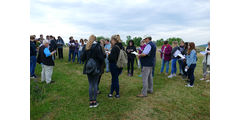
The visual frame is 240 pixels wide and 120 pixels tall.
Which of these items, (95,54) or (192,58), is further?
(192,58)

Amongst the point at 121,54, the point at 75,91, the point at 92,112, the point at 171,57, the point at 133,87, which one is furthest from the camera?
the point at 171,57

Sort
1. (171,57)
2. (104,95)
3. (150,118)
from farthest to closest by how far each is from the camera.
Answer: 1. (171,57)
2. (104,95)
3. (150,118)

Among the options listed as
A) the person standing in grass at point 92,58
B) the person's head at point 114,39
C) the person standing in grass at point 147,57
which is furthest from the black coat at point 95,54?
the person standing in grass at point 147,57

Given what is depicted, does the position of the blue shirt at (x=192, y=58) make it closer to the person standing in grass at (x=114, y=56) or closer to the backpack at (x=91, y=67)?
the person standing in grass at (x=114, y=56)

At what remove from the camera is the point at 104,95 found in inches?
212

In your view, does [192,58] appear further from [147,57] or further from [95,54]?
[95,54]

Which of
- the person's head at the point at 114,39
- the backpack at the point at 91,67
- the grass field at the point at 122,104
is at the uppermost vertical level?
the person's head at the point at 114,39

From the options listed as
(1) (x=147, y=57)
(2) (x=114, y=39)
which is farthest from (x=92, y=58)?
(1) (x=147, y=57)

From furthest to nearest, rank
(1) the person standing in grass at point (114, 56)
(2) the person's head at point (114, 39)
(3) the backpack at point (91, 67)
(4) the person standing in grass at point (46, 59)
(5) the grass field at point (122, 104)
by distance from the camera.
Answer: (4) the person standing in grass at point (46, 59), (2) the person's head at point (114, 39), (1) the person standing in grass at point (114, 56), (3) the backpack at point (91, 67), (5) the grass field at point (122, 104)

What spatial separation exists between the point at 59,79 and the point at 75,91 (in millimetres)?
2082

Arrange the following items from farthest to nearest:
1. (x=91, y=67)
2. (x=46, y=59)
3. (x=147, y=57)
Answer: (x=46, y=59), (x=147, y=57), (x=91, y=67)

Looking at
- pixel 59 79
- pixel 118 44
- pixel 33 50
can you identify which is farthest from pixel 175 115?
pixel 33 50

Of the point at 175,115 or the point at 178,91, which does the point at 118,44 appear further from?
the point at 178,91

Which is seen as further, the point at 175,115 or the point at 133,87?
the point at 133,87
